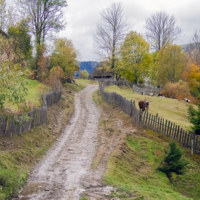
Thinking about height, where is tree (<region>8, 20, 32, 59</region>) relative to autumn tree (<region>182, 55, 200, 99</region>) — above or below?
above

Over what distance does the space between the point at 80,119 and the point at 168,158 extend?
34.8 ft

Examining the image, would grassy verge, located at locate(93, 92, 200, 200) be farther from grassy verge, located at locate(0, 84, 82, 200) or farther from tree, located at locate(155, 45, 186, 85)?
tree, located at locate(155, 45, 186, 85)

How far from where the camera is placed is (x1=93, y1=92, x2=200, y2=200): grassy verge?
8656mm

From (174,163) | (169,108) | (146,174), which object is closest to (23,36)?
(169,108)

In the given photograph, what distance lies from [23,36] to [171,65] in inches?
1009

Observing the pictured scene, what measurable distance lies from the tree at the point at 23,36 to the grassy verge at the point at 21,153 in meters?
21.3

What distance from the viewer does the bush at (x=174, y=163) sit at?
1266cm

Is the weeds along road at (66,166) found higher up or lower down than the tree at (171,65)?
lower down

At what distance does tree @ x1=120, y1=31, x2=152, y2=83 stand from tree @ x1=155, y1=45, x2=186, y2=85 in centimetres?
348

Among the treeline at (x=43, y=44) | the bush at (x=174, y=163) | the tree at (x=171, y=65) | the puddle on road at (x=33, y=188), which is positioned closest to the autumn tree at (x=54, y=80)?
the treeline at (x=43, y=44)

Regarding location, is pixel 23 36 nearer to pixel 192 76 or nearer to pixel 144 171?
pixel 192 76

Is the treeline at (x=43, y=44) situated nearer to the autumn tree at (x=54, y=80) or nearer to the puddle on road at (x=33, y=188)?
the autumn tree at (x=54, y=80)

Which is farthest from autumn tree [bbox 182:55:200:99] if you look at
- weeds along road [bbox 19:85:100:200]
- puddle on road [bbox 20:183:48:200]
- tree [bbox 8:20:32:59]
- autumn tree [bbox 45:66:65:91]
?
puddle on road [bbox 20:183:48:200]

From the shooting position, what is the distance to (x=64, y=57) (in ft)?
120
